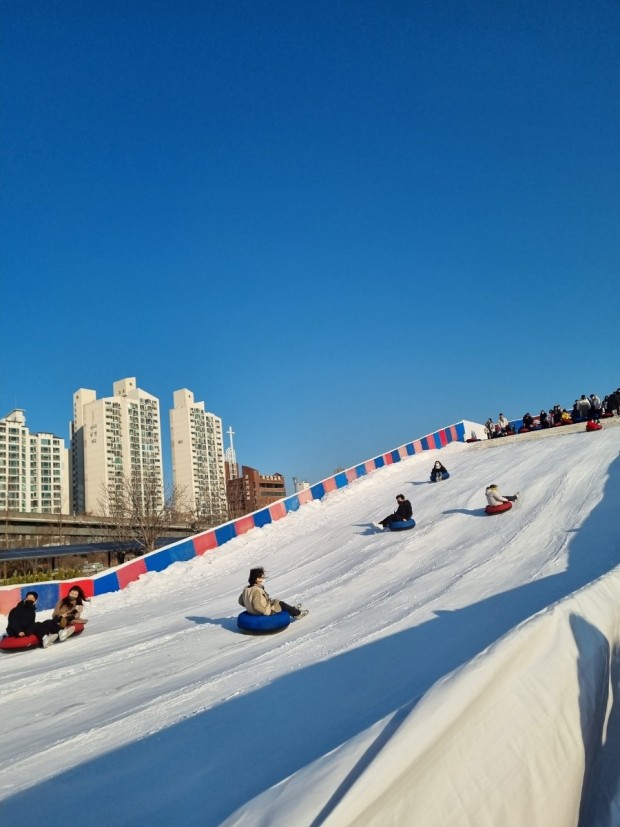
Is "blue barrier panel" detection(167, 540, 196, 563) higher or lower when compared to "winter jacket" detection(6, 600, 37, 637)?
higher

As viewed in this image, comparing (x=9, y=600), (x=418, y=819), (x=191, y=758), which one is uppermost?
(x=9, y=600)

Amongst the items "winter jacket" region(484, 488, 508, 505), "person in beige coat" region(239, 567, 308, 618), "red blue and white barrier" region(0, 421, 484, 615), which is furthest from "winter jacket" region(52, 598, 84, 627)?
"winter jacket" region(484, 488, 508, 505)

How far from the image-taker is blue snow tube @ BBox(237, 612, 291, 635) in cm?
766

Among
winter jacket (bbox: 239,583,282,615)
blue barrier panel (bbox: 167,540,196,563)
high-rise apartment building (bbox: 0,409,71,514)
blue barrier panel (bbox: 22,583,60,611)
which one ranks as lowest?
winter jacket (bbox: 239,583,282,615)

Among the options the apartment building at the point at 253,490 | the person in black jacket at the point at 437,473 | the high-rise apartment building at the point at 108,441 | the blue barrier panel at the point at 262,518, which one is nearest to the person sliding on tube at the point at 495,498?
the person in black jacket at the point at 437,473

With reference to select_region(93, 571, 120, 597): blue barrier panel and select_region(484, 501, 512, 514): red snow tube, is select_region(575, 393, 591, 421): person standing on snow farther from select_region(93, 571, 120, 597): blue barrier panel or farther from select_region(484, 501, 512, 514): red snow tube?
select_region(93, 571, 120, 597): blue barrier panel

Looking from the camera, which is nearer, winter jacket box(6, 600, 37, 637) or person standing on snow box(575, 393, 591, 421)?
winter jacket box(6, 600, 37, 637)

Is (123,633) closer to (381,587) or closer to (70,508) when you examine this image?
(381,587)

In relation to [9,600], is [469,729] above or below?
below

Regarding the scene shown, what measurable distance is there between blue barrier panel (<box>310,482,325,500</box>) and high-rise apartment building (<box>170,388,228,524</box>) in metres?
86.3

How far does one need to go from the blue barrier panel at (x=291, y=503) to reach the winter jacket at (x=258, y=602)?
33.3 feet

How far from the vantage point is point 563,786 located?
8.39ft

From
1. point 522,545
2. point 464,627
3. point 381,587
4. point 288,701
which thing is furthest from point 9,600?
point 522,545

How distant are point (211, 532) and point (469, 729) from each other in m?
13.7
